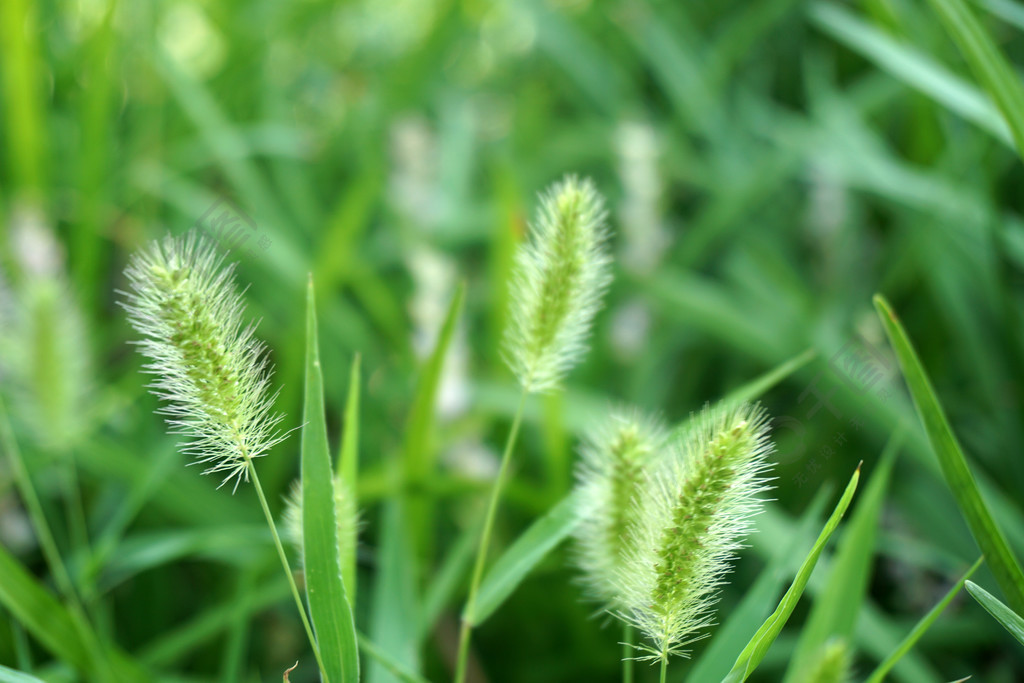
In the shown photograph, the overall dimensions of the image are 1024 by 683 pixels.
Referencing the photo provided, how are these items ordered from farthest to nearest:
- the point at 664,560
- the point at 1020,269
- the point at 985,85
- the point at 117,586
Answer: the point at 1020,269 → the point at 117,586 → the point at 985,85 → the point at 664,560

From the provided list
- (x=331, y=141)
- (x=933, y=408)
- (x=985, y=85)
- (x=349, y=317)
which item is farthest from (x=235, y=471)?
(x=331, y=141)

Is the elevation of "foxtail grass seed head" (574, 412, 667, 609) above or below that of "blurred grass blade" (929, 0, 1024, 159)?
below

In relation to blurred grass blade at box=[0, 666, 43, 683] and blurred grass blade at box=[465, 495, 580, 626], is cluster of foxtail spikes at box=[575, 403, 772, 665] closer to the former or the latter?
blurred grass blade at box=[465, 495, 580, 626]

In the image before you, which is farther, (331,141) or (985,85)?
(331,141)

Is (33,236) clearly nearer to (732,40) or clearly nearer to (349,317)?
(349,317)

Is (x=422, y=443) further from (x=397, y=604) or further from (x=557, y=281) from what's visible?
(x=557, y=281)

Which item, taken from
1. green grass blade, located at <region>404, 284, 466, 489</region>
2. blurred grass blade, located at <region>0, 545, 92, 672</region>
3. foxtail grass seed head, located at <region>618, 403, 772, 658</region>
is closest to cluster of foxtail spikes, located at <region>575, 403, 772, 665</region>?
foxtail grass seed head, located at <region>618, 403, 772, 658</region>

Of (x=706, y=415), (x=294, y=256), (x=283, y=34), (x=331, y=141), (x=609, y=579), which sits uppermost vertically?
(x=283, y=34)

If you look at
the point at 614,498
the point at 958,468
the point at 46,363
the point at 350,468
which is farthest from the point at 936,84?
the point at 46,363
